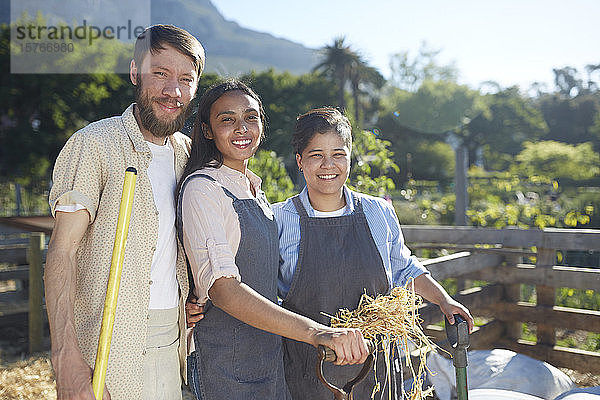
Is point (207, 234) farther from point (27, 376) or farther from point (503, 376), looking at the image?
point (27, 376)

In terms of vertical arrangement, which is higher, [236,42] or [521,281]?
[236,42]

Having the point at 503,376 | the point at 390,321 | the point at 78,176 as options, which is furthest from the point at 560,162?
the point at 78,176

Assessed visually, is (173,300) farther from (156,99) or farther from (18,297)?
(18,297)

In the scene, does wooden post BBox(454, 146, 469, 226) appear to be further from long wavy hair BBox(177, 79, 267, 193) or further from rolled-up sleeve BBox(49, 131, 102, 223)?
rolled-up sleeve BBox(49, 131, 102, 223)

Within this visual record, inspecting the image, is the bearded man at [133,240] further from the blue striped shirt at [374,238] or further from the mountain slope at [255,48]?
the mountain slope at [255,48]

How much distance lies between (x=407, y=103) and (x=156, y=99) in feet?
146

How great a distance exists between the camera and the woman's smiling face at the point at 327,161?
6.32ft

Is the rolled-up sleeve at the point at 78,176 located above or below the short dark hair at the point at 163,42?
below

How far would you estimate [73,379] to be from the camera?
1206mm

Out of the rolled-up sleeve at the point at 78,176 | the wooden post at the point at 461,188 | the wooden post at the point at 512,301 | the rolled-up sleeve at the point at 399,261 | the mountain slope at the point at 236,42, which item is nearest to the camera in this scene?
the rolled-up sleeve at the point at 78,176

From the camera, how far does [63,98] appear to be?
17875 mm

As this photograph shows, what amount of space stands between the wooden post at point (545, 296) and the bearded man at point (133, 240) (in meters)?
2.82

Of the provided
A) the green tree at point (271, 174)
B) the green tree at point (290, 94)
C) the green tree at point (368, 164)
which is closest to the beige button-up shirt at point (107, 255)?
the green tree at point (368, 164)

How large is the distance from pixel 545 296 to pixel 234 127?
9.60 ft
